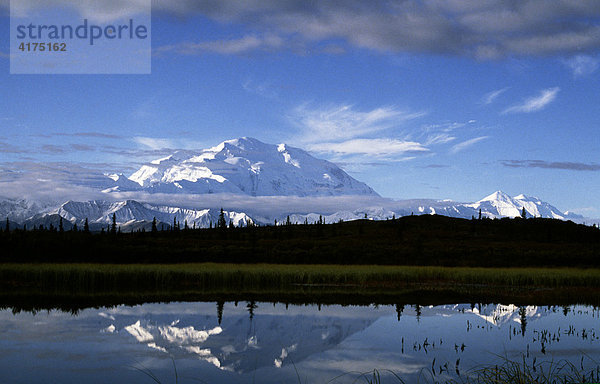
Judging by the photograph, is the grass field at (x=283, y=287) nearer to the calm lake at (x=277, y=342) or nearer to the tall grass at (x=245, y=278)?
the tall grass at (x=245, y=278)

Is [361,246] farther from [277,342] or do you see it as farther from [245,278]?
[277,342]

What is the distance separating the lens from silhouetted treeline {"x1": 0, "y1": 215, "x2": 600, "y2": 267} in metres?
114

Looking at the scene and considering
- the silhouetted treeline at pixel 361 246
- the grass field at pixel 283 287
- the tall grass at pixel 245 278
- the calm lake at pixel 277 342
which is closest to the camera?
the calm lake at pixel 277 342

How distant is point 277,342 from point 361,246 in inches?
4432

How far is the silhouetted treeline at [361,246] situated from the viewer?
114 metres

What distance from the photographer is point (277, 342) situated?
76.7 feet

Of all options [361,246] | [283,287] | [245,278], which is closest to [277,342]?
[283,287]

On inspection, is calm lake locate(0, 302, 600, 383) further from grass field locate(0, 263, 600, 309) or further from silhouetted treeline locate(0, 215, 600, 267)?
silhouetted treeline locate(0, 215, 600, 267)

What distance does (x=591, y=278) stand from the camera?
55.5 m

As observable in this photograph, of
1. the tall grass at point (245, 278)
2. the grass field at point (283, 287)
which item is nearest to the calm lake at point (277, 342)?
the grass field at point (283, 287)

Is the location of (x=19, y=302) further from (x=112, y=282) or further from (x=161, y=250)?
(x=161, y=250)

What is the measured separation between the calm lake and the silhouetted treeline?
79.2 m

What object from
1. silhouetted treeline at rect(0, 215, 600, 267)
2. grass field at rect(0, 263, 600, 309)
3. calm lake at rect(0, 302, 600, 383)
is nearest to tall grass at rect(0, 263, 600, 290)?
grass field at rect(0, 263, 600, 309)

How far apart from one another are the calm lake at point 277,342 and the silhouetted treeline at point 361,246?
260 ft
